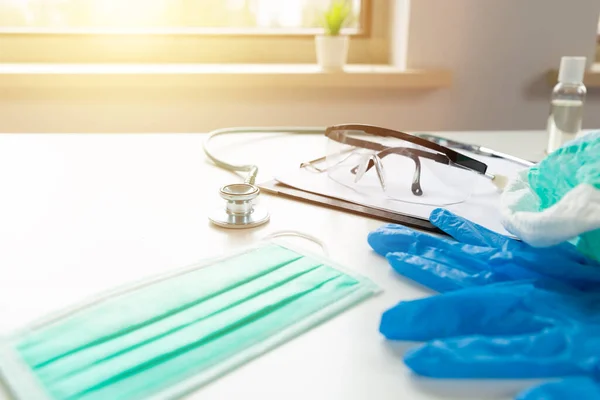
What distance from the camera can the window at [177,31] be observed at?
133 cm

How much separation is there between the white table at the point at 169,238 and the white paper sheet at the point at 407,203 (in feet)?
0.12

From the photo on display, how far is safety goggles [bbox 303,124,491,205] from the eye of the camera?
2.00 ft

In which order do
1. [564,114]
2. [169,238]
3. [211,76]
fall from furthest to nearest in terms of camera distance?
[211,76] → [564,114] → [169,238]

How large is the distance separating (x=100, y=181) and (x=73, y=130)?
26.8 inches

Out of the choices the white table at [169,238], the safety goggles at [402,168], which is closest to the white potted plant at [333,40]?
the white table at [169,238]

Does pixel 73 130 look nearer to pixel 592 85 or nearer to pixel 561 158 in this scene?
pixel 561 158

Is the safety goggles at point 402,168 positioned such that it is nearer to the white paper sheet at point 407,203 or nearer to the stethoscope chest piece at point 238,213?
the white paper sheet at point 407,203

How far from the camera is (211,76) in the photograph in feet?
3.94

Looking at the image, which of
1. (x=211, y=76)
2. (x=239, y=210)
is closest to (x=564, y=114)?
(x=239, y=210)

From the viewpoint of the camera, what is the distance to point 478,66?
51.7 inches

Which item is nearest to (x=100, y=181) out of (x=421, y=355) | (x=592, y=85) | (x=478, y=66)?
(x=421, y=355)

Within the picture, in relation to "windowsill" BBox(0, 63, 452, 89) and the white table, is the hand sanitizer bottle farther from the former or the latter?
"windowsill" BBox(0, 63, 452, 89)

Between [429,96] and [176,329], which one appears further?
[429,96]

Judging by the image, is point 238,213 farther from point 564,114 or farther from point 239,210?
point 564,114
